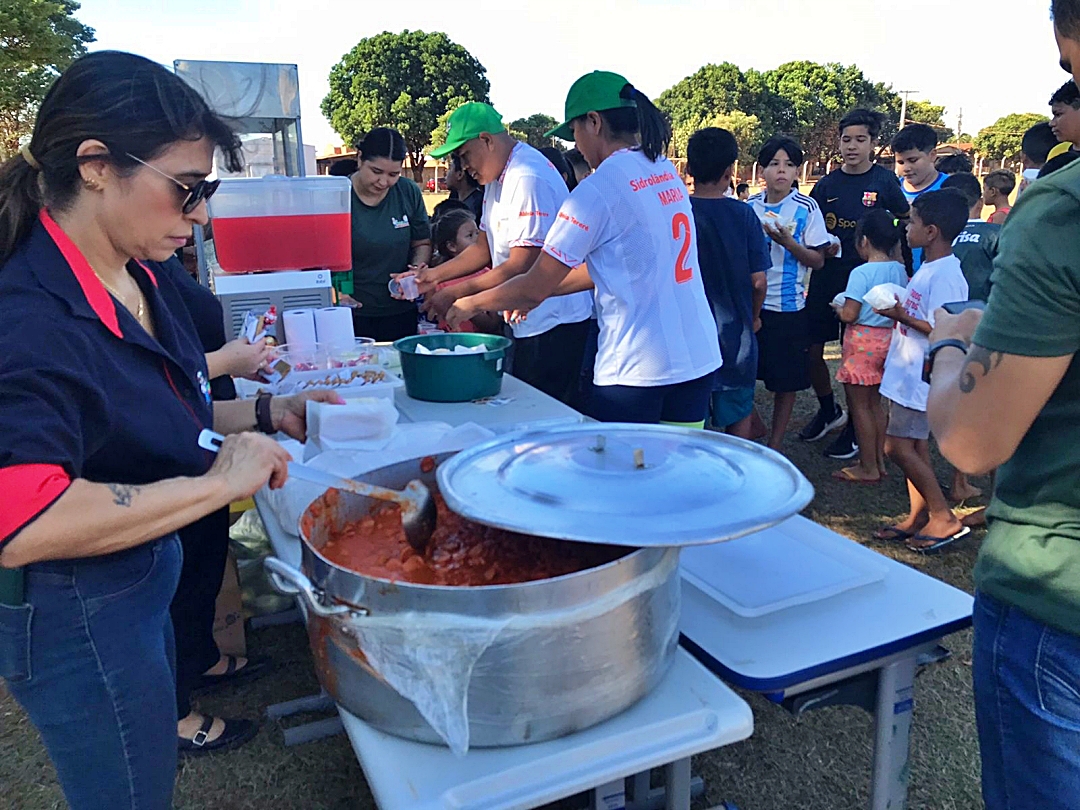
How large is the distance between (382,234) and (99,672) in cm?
348

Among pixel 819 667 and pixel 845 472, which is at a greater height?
pixel 819 667

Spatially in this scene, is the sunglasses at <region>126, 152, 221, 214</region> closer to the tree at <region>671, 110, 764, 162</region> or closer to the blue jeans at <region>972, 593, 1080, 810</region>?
the blue jeans at <region>972, 593, 1080, 810</region>

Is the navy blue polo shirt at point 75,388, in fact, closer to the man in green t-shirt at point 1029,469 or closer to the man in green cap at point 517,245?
the man in green t-shirt at point 1029,469

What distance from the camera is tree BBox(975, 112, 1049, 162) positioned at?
35.1 meters

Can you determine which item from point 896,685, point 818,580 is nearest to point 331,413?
point 818,580

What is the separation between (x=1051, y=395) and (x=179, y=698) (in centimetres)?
238

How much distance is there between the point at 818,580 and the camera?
1.45 meters

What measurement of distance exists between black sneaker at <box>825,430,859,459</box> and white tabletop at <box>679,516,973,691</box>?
11.8 feet

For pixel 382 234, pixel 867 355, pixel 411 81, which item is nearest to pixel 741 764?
pixel 867 355

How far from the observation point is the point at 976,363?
1.04m

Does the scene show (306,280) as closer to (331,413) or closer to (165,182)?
(331,413)

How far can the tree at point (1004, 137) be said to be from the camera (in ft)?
Answer: 115

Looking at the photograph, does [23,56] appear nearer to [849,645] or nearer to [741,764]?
[741,764]

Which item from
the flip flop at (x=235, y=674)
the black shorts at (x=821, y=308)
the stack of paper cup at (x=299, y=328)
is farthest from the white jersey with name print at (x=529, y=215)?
the black shorts at (x=821, y=308)
